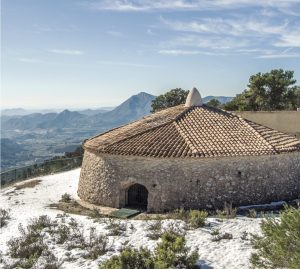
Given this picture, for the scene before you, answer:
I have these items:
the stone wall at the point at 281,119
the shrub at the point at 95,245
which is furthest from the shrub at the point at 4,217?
the stone wall at the point at 281,119

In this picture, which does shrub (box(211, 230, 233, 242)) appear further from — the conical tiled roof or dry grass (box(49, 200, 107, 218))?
dry grass (box(49, 200, 107, 218))

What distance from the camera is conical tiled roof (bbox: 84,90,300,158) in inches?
775

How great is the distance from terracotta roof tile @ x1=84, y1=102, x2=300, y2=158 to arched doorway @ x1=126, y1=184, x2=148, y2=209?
259cm

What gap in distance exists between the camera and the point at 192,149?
64.1 ft

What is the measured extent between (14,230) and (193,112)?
38.9ft

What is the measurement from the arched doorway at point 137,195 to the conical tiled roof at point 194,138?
2.59 meters

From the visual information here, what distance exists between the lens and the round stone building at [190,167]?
768 inches

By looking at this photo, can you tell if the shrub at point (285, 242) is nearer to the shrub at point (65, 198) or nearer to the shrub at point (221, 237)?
the shrub at point (221, 237)

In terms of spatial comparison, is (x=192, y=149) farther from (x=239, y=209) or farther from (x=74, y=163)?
(x=74, y=163)

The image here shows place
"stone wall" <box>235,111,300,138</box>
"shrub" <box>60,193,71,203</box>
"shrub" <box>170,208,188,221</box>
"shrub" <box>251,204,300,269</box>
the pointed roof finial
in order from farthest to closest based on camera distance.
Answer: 1. "stone wall" <box>235,111,300,138</box>
2. the pointed roof finial
3. "shrub" <box>60,193,71,203</box>
4. "shrub" <box>170,208,188,221</box>
5. "shrub" <box>251,204,300,269</box>

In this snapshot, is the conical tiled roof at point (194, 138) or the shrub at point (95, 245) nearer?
the shrub at point (95, 245)

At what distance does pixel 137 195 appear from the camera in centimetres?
2197

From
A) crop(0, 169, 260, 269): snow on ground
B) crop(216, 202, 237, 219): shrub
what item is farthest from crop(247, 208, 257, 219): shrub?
crop(216, 202, 237, 219): shrub

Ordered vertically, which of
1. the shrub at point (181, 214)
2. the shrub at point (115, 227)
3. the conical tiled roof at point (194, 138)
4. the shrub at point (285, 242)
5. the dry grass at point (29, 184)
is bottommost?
the dry grass at point (29, 184)
